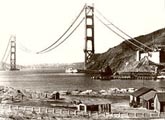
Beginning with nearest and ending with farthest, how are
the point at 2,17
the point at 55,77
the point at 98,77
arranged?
the point at 2,17, the point at 55,77, the point at 98,77

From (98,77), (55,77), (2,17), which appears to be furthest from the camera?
(98,77)

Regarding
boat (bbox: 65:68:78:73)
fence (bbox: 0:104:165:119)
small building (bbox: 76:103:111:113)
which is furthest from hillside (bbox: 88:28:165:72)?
fence (bbox: 0:104:165:119)

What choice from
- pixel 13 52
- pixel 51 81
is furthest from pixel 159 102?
pixel 13 52

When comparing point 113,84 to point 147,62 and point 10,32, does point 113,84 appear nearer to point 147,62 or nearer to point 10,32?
point 147,62

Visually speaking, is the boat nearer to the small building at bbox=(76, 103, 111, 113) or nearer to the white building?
the small building at bbox=(76, 103, 111, 113)

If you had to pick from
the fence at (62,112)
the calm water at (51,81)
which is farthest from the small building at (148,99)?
the fence at (62,112)

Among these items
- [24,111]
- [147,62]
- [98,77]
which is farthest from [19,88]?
[147,62]

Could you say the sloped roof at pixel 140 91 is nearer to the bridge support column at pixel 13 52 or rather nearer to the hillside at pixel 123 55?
the hillside at pixel 123 55

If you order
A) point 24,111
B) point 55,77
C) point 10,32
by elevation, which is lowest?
point 24,111

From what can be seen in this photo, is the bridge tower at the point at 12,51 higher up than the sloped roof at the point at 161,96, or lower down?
higher up
